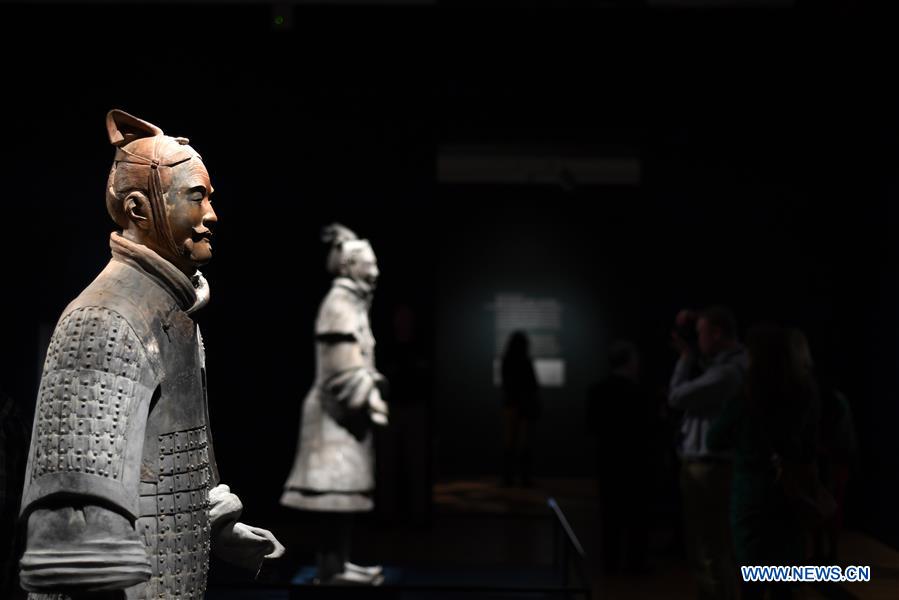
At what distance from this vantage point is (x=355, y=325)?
21.6 ft

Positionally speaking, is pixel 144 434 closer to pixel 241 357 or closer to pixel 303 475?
pixel 303 475

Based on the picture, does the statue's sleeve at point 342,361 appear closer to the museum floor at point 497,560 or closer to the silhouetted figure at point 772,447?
the museum floor at point 497,560

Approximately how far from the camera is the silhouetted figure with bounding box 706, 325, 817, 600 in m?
4.75

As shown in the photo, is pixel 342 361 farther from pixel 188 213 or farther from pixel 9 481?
pixel 188 213

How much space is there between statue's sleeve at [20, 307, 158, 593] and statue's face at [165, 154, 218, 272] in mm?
324

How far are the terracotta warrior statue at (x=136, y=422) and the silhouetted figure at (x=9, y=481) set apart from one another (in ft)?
1.81

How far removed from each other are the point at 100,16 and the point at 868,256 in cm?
705

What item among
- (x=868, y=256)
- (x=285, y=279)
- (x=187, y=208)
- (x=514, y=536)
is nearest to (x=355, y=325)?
(x=285, y=279)

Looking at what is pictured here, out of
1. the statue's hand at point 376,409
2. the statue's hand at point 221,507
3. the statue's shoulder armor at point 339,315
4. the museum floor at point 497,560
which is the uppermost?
the statue's shoulder armor at point 339,315

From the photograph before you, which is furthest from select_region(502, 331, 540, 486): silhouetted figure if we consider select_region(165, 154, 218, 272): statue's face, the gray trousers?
select_region(165, 154, 218, 272): statue's face

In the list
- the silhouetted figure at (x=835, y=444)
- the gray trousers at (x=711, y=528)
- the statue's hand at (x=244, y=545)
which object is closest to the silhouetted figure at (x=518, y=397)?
the silhouetted figure at (x=835, y=444)

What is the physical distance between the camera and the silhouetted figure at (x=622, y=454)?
7613 mm

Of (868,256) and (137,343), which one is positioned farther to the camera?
(868,256)

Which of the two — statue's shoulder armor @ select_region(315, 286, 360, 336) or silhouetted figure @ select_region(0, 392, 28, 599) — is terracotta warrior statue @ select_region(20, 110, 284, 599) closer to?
silhouetted figure @ select_region(0, 392, 28, 599)
